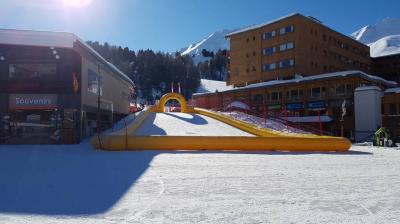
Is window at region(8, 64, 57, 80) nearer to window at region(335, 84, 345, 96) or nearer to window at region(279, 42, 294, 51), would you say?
window at region(335, 84, 345, 96)

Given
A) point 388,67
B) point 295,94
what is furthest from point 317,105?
point 388,67

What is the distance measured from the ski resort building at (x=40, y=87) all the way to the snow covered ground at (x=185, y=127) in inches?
159

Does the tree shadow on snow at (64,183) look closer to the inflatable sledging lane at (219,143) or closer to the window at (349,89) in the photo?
the inflatable sledging lane at (219,143)

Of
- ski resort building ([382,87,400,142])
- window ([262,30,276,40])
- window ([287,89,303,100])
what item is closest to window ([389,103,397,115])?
ski resort building ([382,87,400,142])

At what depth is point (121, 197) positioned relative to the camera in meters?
7.74

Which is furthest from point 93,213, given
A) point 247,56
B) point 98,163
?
point 247,56

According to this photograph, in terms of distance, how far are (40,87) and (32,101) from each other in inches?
34.5

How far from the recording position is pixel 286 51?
57.4 metres

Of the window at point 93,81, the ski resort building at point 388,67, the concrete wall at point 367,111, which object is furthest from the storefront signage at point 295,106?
the ski resort building at point 388,67

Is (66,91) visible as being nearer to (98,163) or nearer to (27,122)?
(27,122)

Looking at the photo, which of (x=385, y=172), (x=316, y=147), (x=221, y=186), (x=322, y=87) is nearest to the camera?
(x=221, y=186)

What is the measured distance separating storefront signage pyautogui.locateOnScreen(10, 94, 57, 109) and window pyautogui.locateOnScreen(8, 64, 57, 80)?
106cm

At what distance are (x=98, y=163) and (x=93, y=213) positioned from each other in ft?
21.6

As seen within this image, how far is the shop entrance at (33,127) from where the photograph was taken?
73.6 ft
